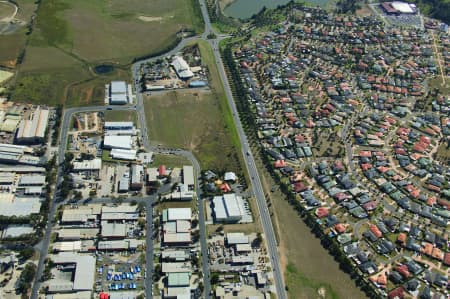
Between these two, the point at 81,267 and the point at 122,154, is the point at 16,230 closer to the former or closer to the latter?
the point at 81,267

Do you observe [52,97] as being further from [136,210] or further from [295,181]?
[295,181]

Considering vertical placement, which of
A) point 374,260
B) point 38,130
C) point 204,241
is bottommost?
point 374,260

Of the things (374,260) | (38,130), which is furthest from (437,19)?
(38,130)

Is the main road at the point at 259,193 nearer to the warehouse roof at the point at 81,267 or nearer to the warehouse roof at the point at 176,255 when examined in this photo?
the warehouse roof at the point at 176,255

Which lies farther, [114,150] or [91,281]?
[114,150]

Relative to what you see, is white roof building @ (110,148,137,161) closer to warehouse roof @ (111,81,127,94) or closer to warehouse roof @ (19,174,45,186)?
warehouse roof @ (19,174,45,186)

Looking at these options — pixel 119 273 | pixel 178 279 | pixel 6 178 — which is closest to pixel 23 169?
pixel 6 178

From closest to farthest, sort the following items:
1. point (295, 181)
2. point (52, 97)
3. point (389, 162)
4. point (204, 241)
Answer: point (204, 241)
point (295, 181)
point (389, 162)
point (52, 97)

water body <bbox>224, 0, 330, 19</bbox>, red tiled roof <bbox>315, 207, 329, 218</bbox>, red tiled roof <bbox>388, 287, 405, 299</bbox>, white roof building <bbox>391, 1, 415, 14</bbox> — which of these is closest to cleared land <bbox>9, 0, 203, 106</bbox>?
water body <bbox>224, 0, 330, 19</bbox>
